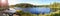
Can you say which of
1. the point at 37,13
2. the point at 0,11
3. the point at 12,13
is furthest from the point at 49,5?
the point at 0,11

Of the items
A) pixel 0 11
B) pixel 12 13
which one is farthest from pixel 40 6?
pixel 0 11

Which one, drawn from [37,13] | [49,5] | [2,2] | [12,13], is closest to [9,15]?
[12,13]

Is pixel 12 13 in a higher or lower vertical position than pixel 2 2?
lower

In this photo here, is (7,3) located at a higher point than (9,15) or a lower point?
higher

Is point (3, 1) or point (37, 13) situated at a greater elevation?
point (3, 1)

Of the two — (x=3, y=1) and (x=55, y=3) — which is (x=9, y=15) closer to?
(x=3, y=1)

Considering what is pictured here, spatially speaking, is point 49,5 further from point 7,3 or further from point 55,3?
point 7,3

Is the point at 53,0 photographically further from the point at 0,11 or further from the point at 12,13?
the point at 0,11
